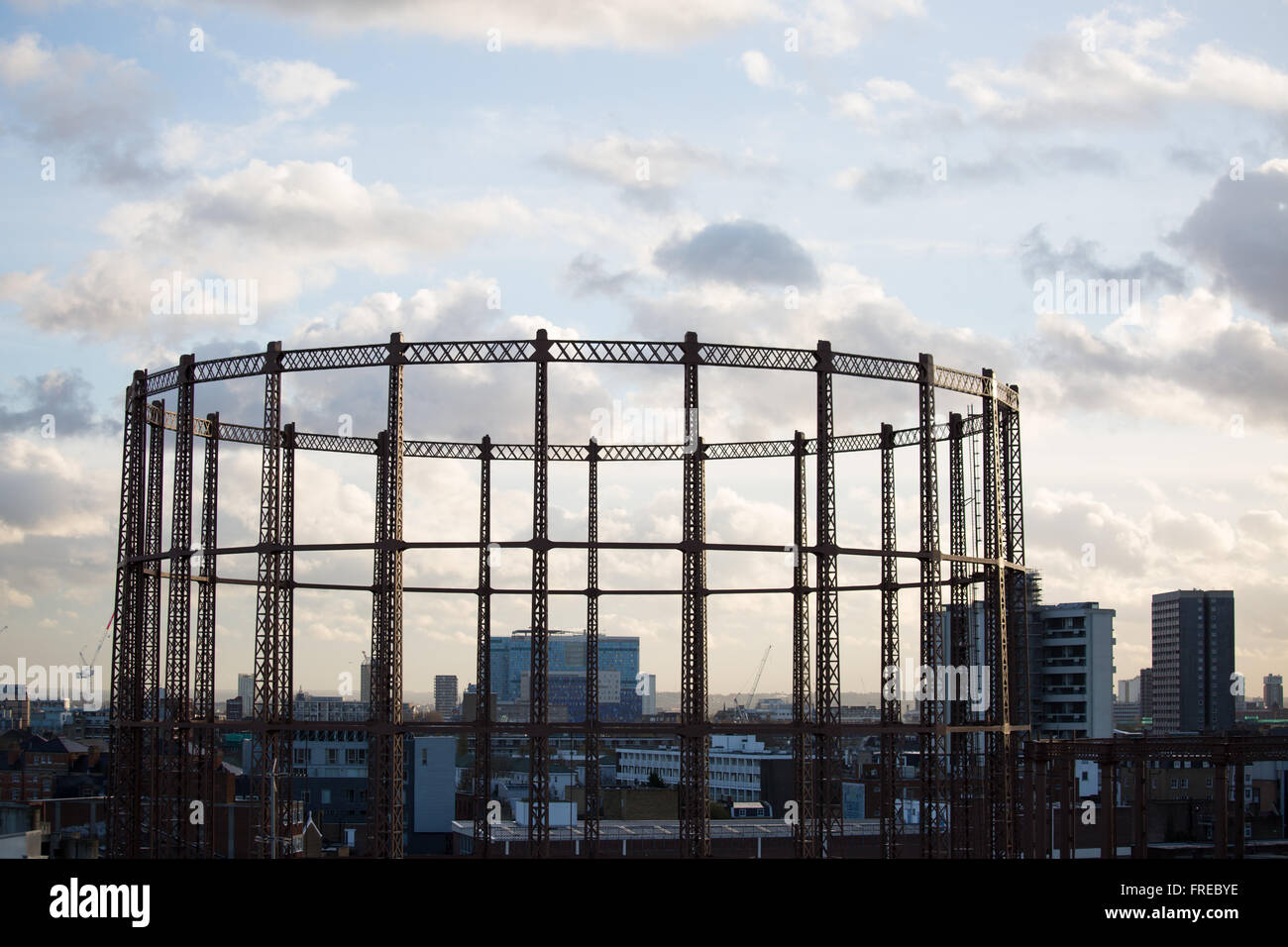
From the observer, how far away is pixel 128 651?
4803 centimetres

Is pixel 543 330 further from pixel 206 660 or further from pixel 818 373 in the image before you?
pixel 206 660

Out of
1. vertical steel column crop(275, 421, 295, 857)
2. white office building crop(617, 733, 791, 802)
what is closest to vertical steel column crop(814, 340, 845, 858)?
vertical steel column crop(275, 421, 295, 857)

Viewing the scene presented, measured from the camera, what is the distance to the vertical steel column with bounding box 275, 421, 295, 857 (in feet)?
147

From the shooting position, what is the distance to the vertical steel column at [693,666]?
A: 41.9 meters

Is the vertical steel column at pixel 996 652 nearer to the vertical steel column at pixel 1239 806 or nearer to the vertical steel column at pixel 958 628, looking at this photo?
the vertical steel column at pixel 958 628

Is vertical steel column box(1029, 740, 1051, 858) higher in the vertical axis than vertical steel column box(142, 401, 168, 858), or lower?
lower

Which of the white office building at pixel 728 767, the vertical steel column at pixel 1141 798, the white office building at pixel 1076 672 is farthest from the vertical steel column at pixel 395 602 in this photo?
the white office building at pixel 728 767

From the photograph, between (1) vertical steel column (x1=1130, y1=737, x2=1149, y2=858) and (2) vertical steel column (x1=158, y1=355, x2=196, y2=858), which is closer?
(2) vertical steel column (x1=158, y1=355, x2=196, y2=858)

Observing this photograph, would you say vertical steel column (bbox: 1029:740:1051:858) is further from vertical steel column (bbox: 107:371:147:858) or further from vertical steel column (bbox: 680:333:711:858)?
vertical steel column (bbox: 107:371:147:858)

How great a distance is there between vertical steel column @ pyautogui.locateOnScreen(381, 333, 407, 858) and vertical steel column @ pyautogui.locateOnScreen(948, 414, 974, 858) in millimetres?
16605

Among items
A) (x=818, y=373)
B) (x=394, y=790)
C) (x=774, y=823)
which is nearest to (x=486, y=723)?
(x=394, y=790)

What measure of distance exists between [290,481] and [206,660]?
21.6 ft

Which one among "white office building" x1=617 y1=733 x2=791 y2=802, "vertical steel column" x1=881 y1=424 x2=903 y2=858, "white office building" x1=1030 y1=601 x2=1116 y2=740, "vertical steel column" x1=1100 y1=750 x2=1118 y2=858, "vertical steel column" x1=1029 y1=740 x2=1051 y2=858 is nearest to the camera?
"vertical steel column" x1=881 y1=424 x2=903 y2=858
